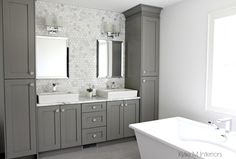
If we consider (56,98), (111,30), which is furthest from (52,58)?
(111,30)

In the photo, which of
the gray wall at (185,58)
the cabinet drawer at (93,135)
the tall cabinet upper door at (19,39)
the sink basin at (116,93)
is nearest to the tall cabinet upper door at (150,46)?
the gray wall at (185,58)

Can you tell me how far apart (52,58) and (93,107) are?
1146 millimetres

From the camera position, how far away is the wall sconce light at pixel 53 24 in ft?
11.3

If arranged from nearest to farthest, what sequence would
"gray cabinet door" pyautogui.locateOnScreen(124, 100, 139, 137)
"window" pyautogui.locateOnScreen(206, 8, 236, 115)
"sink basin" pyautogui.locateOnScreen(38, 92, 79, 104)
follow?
"window" pyautogui.locateOnScreen(206, 8, 236, 115), "sink basin" pyautogui.locateOnScreen(38, 92, 79, 104), "gray cabinet door" pyautogui.locateOnScreen(124, 100, 139, 137)

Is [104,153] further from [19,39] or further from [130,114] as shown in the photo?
[19,39]

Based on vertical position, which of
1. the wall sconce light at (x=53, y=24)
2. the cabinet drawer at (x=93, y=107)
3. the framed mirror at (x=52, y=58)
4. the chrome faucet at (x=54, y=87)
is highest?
the wall sconce light at (x=53, y=24)

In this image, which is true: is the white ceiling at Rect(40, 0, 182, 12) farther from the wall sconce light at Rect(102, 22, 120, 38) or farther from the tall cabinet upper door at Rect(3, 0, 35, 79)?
the tall cabinet upper door at Rect(3, 0, 35, 79)

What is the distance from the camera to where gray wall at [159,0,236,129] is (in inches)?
123

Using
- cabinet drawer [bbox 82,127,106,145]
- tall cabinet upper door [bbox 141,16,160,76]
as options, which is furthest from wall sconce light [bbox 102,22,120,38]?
cabinet drawer [bbox 82,127,106,145]

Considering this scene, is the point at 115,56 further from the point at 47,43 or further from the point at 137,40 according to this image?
the point at 47,43

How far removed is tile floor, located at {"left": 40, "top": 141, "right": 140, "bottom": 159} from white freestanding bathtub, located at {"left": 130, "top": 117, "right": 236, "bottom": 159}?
612 mm

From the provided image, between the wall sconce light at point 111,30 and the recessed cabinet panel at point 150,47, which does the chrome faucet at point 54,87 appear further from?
the recessed cabinet panel at point 150,47

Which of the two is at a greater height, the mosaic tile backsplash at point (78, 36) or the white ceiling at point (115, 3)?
the white ceiling at point (115, 3)

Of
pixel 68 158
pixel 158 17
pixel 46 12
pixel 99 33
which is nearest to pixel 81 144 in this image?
pixel 68 158
